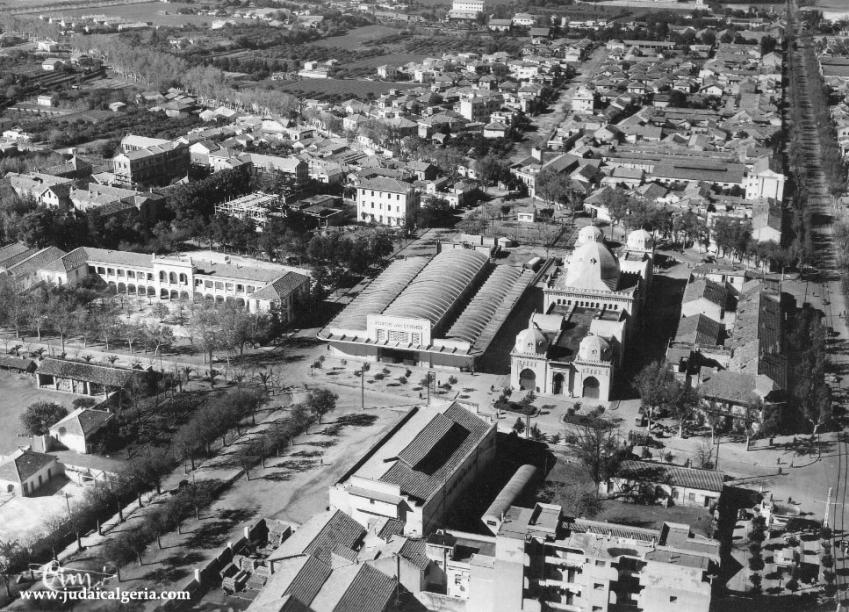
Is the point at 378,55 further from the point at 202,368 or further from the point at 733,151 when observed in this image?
the point at 202,368

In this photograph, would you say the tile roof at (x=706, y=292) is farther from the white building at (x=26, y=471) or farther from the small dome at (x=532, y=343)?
the white building at (x=26, y=471)

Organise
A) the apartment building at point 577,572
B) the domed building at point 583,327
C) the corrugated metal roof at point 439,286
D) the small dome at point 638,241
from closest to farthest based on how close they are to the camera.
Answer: the apartment building at point 577,572
the domed building at point 583,327
the corrugated metal roof at point 439,286
the small dome at point 638,241

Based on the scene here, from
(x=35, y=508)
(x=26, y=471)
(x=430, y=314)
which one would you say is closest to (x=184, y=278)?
(x=430, y=314)

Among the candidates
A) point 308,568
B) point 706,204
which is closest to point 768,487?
point 308,568

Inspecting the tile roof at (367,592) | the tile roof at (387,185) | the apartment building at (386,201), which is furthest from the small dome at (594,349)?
the tile roof at (387,185)

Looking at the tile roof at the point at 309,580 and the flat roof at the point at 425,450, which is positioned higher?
the flat roof at the point at 425,450

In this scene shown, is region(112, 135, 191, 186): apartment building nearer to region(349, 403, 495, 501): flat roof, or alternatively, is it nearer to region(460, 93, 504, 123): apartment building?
region(460, 93, 504, 123): apartment building

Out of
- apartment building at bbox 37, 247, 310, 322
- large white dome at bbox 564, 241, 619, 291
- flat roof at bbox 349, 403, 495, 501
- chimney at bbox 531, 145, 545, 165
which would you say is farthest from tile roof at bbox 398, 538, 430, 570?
chimney at bbox 531, 145, 545, 165

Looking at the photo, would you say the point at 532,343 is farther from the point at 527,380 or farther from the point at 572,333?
the point at 572,333
